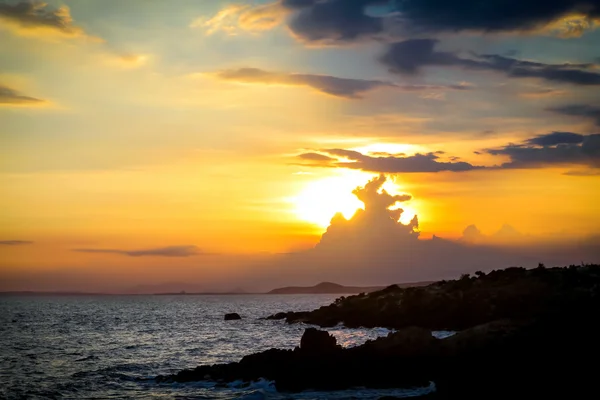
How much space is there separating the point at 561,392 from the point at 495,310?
35.8m

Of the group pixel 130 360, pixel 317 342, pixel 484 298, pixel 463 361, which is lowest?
pixel 130 360

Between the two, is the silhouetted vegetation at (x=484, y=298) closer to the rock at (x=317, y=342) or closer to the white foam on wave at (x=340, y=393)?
the rock at (x=317, y=342)

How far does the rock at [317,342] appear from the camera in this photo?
126 feet

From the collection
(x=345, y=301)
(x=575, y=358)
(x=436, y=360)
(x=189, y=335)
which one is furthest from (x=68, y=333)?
(x=575, y=358)

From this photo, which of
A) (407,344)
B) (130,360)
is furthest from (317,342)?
(130,360)

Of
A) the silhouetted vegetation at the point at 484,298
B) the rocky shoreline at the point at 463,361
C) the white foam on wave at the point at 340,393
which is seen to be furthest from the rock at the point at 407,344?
the silhouetted vegetation at the point at 484,298

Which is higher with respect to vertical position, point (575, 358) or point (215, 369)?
point (575, 358)

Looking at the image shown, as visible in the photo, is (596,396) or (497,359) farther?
(497,359)

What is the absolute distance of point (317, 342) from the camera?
1519 inches

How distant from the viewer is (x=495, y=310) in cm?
6009

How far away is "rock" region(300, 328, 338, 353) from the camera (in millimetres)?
38375

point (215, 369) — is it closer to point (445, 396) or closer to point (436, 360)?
point (436, 360)

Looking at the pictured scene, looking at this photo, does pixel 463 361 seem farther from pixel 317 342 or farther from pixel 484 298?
pixel 484 298

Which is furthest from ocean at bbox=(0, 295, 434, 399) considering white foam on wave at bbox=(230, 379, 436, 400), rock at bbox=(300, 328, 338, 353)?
rock at bbox=(300, 328, 338, 353)
